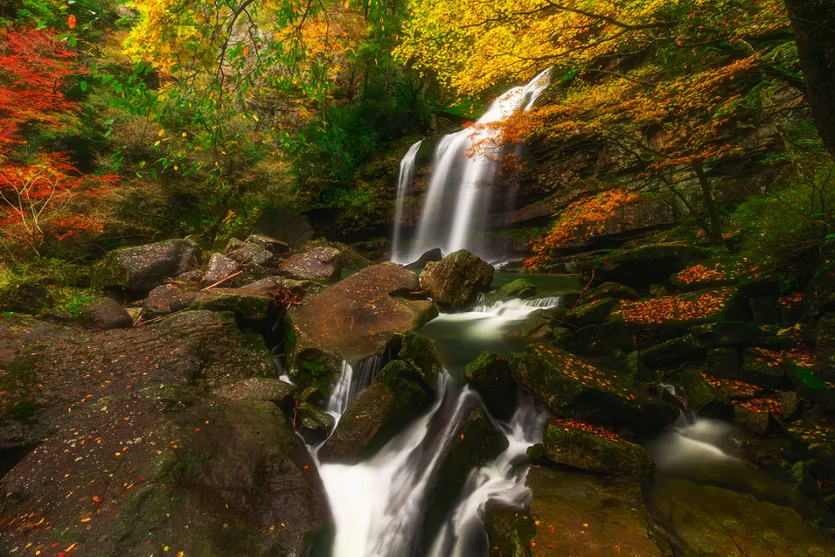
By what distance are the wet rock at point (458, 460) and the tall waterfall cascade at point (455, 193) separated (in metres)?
11.0

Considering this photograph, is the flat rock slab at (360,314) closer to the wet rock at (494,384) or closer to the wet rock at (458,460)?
the wet rock at (494,384)

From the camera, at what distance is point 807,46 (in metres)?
Answer: 2.97

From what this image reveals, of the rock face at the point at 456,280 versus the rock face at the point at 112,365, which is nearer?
the rock face at the point at 112,365

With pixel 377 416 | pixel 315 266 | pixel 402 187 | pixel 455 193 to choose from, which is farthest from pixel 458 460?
pixel 402 187

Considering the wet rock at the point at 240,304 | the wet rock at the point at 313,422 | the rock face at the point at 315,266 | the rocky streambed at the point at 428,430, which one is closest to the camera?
the rocky streambed at the point at 428,430

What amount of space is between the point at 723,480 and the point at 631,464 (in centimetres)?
A: 103

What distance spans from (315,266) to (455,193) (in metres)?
7.38

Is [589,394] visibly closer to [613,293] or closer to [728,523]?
[728,523]

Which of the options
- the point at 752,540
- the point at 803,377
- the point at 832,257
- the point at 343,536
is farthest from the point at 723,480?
the point at 343,536

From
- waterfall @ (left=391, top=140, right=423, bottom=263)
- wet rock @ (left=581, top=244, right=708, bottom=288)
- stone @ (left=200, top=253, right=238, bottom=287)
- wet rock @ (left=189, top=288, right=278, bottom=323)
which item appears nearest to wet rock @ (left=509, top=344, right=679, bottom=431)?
wet rock @ (left=581, top=244, right=708, bottom=288)

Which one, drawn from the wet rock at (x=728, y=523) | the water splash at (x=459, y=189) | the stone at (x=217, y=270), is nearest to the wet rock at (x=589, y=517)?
the wet rock at (x=728, y=523)

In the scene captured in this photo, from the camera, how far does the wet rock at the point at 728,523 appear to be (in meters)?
3.06

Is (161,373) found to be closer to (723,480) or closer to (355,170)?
(723,480)

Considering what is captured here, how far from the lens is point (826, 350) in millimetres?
3871
